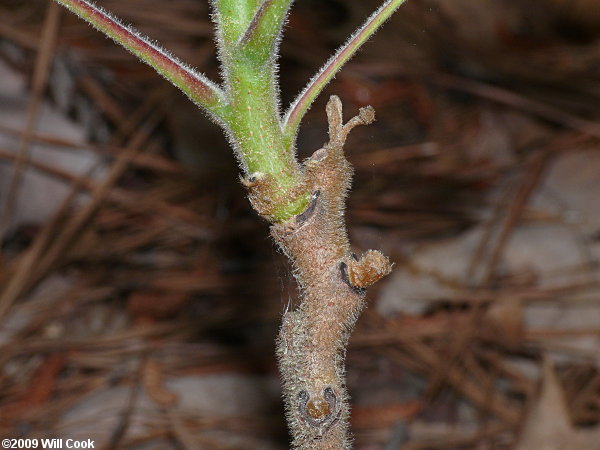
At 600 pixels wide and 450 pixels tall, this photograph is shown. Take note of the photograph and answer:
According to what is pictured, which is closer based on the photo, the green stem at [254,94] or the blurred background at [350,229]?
the green stem at [254,94]

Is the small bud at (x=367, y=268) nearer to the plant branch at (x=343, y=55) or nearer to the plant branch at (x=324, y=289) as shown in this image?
the plant branch at (x=324, y=289)

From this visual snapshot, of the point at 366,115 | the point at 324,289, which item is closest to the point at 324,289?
the point at 324,289

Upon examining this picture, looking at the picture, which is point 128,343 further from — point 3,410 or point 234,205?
point 234,205

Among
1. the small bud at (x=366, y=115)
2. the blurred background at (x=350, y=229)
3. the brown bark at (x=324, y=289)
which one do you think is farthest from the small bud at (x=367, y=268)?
the blurred background at (x=350, y=229)

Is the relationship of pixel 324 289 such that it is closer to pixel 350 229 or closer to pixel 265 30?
pixel 265 30

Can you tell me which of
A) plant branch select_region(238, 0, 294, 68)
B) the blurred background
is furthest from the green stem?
the blurred background

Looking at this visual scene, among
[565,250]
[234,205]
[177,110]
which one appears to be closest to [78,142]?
[177,110]
